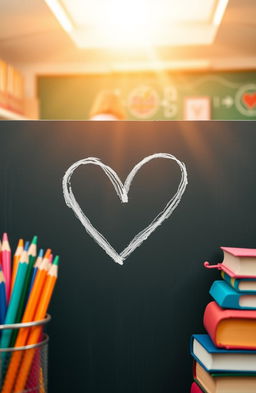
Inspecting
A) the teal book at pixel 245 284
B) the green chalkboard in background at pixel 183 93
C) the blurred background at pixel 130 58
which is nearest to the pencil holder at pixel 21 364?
the teal book at pixel 245 284

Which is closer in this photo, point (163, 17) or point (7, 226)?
point (7, 226)

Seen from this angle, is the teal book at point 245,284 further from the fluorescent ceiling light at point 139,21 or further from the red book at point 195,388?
the fluorescent ceiling light at point 139,21

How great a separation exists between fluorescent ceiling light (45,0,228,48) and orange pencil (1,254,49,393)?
233 centimetres

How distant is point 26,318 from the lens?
2.09 feet

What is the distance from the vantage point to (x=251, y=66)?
12.7 feet

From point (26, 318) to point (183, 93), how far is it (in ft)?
11.4

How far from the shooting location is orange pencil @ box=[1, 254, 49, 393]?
0.63 meters

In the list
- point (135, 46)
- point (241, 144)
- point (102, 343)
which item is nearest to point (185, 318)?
point (102, 343)

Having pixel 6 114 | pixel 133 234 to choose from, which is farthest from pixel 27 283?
pixel 6 114

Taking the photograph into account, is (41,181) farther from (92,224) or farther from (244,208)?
(244,208)

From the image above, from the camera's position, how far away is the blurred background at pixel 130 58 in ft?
9.58

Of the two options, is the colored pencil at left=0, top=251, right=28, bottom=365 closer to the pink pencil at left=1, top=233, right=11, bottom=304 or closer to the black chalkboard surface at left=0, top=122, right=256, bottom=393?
the pink pencil at left=1, top=233, right=11, bottom=304

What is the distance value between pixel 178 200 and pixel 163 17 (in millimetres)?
2515

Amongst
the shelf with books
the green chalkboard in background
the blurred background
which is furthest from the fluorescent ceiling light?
the shelf with books
